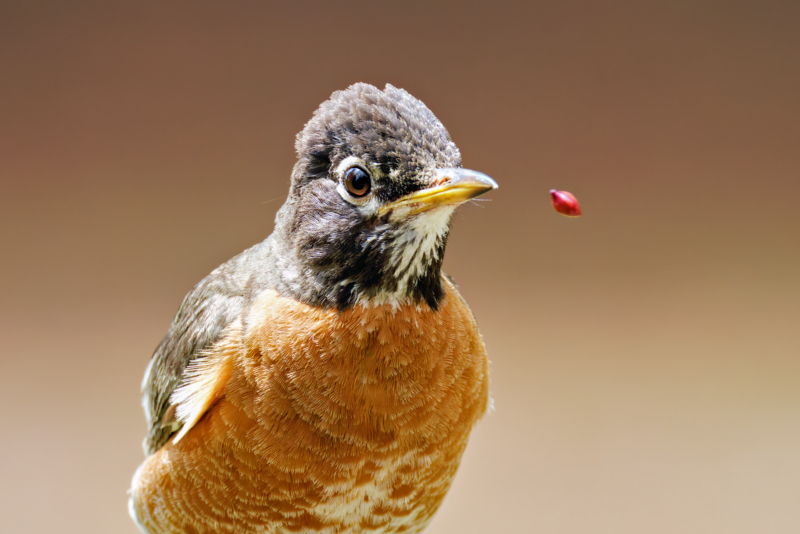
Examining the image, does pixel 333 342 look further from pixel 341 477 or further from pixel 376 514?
pixel 376 514

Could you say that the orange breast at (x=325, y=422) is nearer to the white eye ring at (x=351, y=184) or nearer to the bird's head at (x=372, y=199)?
the bird's head at (x=372, y=199)

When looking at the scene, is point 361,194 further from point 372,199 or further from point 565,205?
point 565,205

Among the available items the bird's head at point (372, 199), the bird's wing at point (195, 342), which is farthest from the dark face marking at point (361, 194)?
the bird's wing at point (195, 342)

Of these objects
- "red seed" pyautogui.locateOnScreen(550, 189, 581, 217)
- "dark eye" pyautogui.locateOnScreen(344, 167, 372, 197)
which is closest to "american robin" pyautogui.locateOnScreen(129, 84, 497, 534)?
"dark eye" pyautogui.locateOnScreen(344, 167, 372, 197)

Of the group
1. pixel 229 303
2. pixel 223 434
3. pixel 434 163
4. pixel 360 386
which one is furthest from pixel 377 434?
pixel 434 163

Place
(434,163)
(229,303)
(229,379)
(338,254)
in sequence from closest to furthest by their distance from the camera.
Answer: (434,163), (338,254), (229,379), (229,303)

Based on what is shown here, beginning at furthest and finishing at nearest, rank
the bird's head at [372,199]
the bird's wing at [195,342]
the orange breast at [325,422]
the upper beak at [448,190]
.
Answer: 1. the bird's wing at [195,342]
2. the orange breast at [325,422]
3. the bird's head at [372,199]
4. the upper beak at [448,190]
